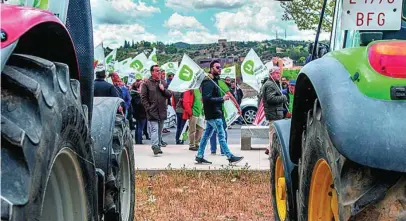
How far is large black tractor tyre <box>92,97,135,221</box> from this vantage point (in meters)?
3.95

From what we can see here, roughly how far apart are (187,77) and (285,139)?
9121mm

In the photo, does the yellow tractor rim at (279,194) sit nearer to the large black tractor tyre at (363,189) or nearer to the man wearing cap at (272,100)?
the large black tractor tyre at (363,189)

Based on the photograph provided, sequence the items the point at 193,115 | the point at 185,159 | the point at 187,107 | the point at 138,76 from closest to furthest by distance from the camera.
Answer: the point at 185,159 → the point at 193,115 → the point at 187,107 → the point at 138,76

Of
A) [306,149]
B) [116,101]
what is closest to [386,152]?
[306,149]

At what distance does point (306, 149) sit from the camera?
3.25 m

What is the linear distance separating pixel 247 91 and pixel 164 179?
70.8ft

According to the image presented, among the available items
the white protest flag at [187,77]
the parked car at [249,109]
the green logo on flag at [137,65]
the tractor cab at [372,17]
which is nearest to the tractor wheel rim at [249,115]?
the parked car at [249,109]

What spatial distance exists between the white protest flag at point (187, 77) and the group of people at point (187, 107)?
20 centimetres

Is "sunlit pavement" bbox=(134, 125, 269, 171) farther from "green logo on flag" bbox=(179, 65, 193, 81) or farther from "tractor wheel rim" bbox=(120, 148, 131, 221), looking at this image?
"tractor wheel rim" bbox=(120, 148, 131, 221)

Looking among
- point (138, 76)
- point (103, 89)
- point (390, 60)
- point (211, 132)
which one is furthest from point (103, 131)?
point (138, 76)

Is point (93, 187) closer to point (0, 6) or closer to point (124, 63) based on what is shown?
point (0, 6)

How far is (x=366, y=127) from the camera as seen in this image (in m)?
2.36

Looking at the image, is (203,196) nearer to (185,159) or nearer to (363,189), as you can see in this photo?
(185,159)

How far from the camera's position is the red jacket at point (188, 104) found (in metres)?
13.0
